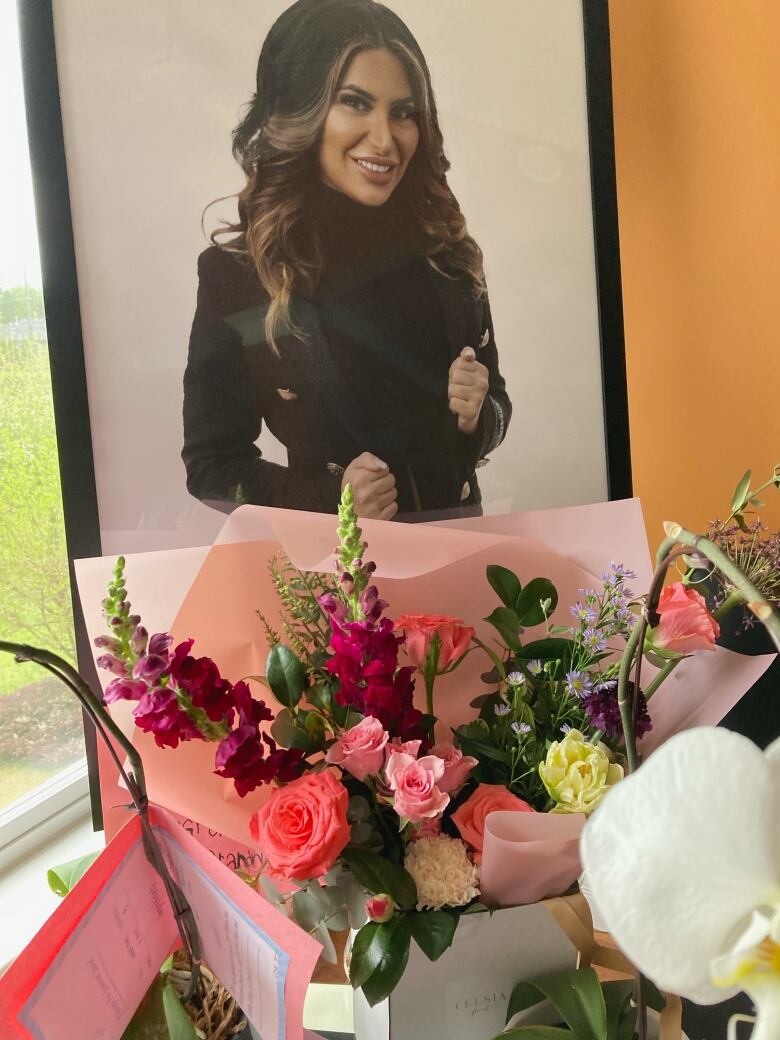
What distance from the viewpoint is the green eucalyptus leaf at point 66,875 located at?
77cm

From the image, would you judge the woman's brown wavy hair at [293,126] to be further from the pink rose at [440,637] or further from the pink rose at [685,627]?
the pink rose at [685,627]

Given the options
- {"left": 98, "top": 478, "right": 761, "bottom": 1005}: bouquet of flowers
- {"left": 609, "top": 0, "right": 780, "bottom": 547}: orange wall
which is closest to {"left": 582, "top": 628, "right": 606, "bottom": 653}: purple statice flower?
{"left": 98, "top": 478, "right": 761, "bottom": 1005}: bouquet of flowers

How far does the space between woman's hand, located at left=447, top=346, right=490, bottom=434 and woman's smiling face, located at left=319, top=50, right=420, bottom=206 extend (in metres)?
0.20

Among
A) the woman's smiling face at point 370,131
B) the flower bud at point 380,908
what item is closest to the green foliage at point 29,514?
the woman's smiling face at point 370,131

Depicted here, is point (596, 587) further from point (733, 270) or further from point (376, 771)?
point (733, 270)

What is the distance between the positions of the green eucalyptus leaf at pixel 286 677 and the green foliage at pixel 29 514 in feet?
1.69

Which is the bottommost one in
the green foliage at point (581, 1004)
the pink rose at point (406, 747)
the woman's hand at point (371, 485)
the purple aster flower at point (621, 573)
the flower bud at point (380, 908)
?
the green foliage at point (581, 1004)

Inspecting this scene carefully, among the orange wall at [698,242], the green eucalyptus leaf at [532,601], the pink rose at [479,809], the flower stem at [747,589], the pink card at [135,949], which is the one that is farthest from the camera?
the orange wall at [698,242]

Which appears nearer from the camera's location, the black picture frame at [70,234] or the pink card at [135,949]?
the pink card at [135,949]

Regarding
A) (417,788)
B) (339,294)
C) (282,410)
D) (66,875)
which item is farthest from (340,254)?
(66,875)

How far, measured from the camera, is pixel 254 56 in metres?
0.86

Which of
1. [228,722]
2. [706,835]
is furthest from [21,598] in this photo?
[706,835]

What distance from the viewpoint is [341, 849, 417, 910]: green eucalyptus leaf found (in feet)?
1.94

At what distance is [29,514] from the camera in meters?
1.02
